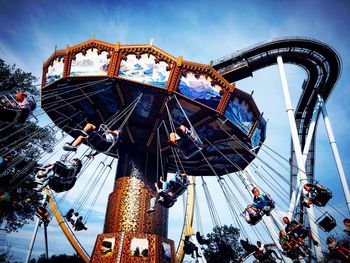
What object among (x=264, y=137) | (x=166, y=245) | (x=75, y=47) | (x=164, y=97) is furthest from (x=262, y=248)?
(x=75, y=47)

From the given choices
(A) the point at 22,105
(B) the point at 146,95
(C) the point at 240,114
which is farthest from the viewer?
(C) the point at 240,114

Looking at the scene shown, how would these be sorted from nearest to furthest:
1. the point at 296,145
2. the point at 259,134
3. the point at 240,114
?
the point at 240,114, the point at 296,145, the point at 259,134

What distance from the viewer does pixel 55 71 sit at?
986 centimetres

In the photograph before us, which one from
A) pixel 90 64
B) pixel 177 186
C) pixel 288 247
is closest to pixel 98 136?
pixel 177 186

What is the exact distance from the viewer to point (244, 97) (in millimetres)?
9820

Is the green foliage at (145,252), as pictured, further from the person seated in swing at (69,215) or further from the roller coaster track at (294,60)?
the roller coaster track at (294,60)

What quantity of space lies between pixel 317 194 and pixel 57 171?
7843mm

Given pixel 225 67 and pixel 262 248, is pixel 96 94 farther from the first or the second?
pixel 262 248

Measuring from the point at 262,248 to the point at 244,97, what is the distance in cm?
590

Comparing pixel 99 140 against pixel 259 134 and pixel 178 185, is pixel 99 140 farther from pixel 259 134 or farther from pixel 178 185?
pixel 259 134

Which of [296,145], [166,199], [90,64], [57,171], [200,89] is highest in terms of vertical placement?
[90,64]

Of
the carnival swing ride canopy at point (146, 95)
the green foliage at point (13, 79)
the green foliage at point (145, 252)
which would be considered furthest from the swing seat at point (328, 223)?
the green foliage at point (13, 79)

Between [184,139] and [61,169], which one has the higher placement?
[184,139]

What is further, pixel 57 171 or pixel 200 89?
pixel 200 89
